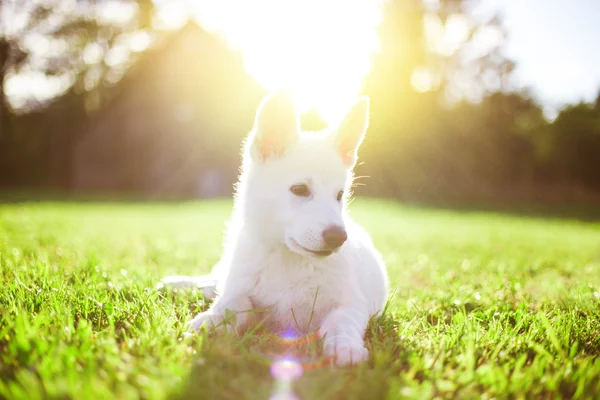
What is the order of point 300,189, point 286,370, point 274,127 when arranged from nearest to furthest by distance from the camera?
point 286,370 < point 300,189 < point 274,127

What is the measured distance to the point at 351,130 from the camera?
3365 mm

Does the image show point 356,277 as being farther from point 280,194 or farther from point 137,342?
point 137,342

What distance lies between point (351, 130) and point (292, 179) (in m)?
0.69

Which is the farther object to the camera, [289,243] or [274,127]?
[274,127]

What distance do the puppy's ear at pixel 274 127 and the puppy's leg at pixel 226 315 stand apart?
0.98 m

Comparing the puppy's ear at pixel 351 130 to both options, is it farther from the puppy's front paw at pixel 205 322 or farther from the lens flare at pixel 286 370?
the lens flare at pixel 286 370

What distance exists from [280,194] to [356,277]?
84 cm

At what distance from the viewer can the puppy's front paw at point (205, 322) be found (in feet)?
8.66

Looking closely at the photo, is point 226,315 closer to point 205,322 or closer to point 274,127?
point 205,322

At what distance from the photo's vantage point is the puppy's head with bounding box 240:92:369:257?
110 inches

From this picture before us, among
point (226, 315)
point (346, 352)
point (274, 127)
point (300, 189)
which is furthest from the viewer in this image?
point (274, 127)

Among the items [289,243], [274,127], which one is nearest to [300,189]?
[289,243]

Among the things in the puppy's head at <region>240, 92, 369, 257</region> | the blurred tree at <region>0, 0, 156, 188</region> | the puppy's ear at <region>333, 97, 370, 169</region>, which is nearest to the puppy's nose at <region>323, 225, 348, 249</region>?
the puppy's head at <region>240, 92, 369, 257</region>

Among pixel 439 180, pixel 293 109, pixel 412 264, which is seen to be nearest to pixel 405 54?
pixel 439 180
